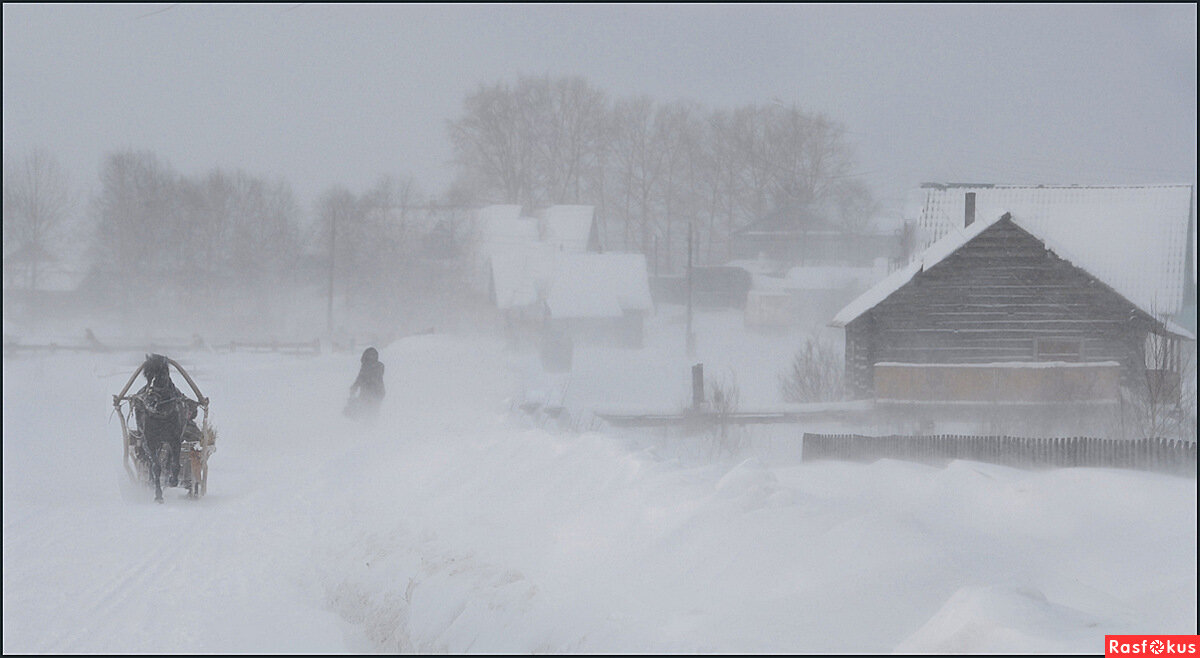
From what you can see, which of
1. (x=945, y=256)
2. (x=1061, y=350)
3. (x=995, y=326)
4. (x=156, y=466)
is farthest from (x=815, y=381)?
(x=156, y=466)

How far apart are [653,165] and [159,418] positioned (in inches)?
1584

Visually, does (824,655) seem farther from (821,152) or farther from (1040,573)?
(821,152)

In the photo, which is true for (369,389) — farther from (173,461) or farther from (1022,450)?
(1022,450)

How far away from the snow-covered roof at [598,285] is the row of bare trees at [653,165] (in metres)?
2.86

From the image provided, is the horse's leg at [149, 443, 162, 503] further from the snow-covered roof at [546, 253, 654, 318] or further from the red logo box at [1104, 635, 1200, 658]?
the snow-covered roof at [546, 253, 654, 318]

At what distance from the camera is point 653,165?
50.9 m

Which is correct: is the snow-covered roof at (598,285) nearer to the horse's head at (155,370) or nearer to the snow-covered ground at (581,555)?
the snow-covered ground at (581,555)

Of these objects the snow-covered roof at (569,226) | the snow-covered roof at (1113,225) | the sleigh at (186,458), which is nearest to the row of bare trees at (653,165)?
the snow-covered roof at (569,226)

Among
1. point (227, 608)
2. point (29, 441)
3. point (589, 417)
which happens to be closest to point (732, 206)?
point (589, 417)

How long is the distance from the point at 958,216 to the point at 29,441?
2031cm

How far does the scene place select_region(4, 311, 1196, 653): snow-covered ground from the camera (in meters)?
6.11

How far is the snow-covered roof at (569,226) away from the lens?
2285 inches

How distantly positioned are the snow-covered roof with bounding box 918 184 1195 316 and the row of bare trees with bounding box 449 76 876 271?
9706 millimetres

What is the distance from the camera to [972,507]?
11773 mm
